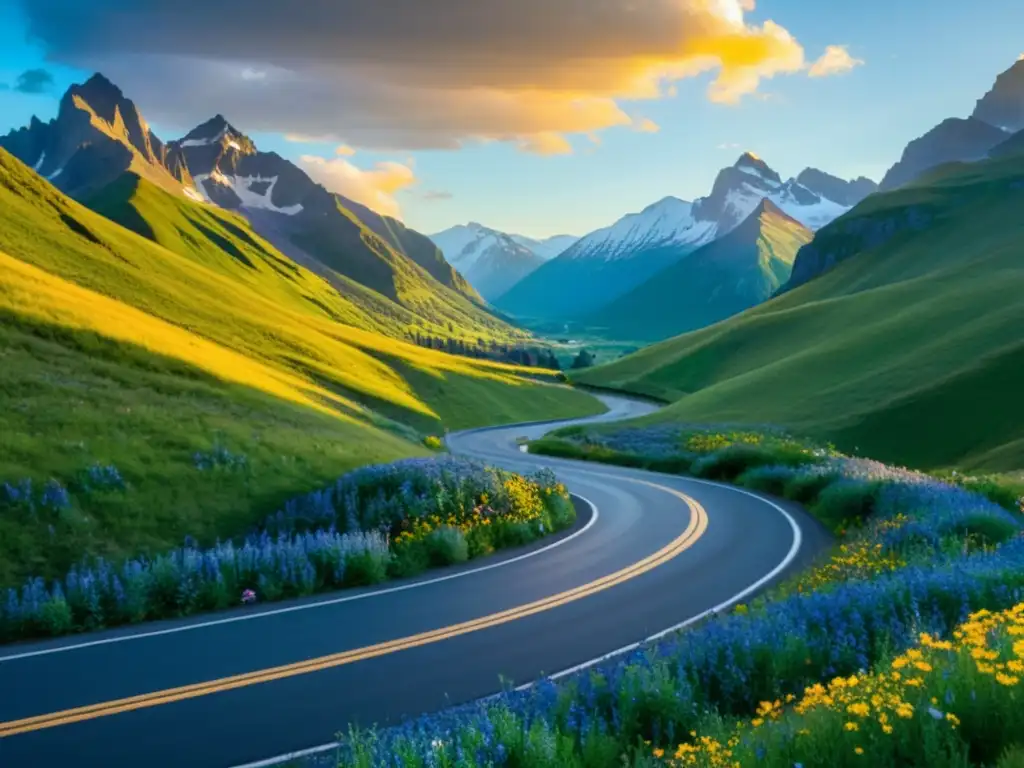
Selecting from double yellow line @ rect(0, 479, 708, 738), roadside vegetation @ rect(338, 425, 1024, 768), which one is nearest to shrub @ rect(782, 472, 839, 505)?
double yellow line @ rect(0, 479, 708, 738)

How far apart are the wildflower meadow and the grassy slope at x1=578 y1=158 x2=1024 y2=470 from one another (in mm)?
30985

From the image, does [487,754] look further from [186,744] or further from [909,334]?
[909,334]

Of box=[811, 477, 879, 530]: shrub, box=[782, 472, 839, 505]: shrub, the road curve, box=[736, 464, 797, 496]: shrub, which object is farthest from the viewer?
box=[736, 464, 797, 496]: shrub

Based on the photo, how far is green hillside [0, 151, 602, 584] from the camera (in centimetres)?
1747

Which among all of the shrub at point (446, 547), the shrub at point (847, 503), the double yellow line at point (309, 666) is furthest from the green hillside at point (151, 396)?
the shrub at point (847, 503)

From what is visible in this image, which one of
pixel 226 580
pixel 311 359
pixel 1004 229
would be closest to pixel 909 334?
pixel 311 359

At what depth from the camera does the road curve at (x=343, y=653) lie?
8398 mm

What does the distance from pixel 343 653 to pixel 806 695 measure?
20.9 feet

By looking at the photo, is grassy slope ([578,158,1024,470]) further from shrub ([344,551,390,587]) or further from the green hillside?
shrub ([344,551,390,587])

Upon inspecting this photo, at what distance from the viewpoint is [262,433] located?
2625 centimetres

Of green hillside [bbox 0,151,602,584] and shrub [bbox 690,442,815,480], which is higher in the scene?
green hillside [bbox 0,151,602,584]

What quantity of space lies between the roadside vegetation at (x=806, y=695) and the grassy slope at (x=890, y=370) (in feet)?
118

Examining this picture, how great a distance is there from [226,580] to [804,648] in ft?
33.3

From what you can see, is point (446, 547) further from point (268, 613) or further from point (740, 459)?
point (740, 459)
